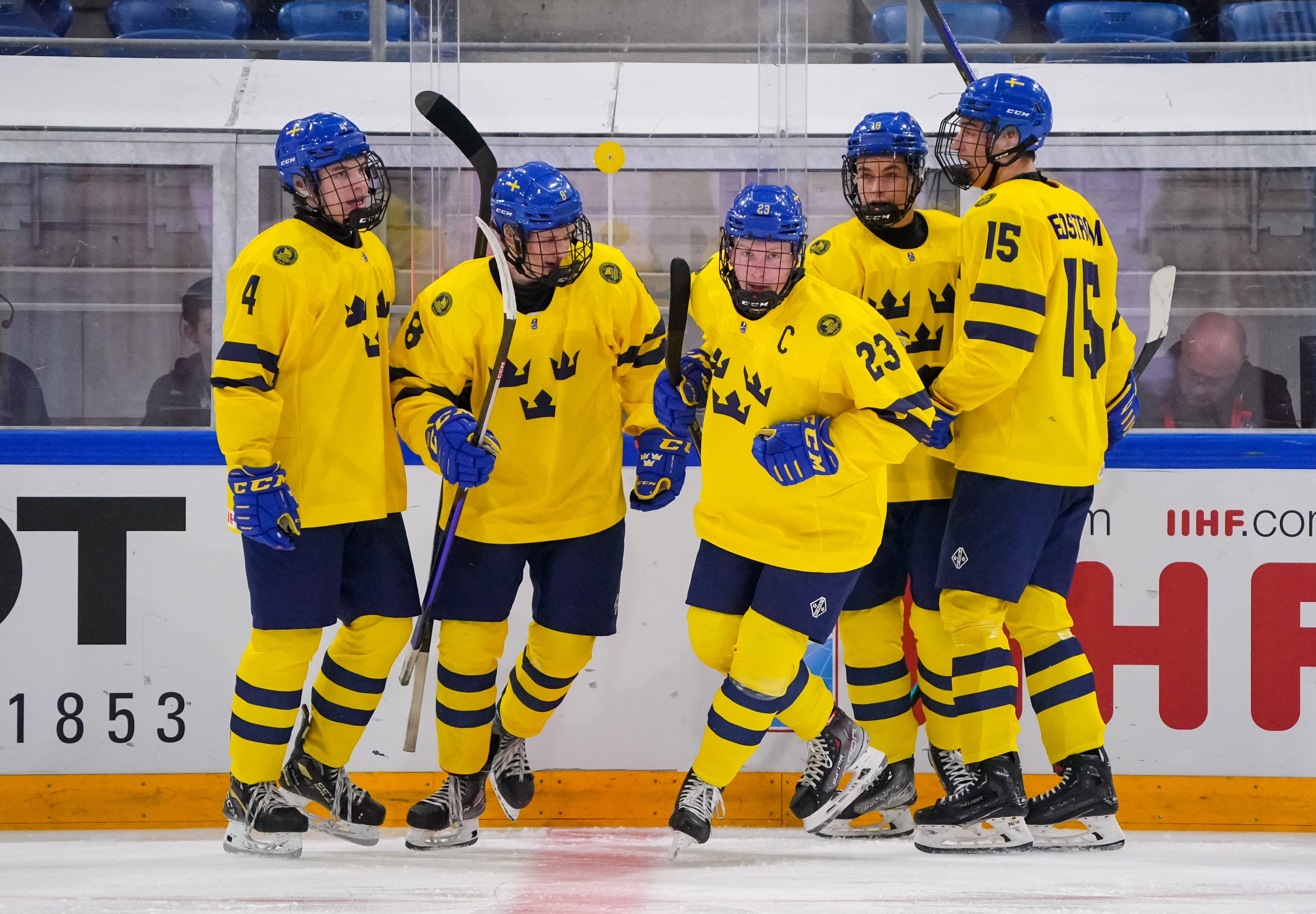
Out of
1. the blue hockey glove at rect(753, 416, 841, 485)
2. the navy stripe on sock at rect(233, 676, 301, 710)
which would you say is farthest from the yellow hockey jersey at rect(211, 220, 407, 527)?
the blue hockey glove at rect(753, 416, 841, 485)

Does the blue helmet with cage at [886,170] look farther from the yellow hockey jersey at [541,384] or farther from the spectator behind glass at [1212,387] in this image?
the spectator behind glass at [1212,387]

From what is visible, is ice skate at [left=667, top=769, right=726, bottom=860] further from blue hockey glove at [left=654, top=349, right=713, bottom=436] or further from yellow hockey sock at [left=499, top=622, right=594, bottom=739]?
blue hockey glove at [left=654, top=349, right=713, bottom=436]

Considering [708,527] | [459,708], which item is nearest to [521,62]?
[708,527]

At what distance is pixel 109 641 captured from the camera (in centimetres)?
316

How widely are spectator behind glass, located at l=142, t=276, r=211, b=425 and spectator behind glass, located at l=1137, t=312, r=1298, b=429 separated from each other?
8.49 feet

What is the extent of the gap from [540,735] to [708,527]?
954 millimetres

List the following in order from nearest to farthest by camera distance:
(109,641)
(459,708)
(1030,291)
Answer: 1. (1030,291)
2. (459,708)
3. (109,641)

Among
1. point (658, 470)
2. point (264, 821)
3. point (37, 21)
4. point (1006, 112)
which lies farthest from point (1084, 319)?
point (37, 21)

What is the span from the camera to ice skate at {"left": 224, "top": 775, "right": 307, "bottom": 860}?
2.61m

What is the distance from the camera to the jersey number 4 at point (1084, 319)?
2.62 metres

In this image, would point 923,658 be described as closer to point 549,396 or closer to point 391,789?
point 549,396

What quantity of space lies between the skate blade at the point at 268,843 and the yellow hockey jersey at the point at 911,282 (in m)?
1.57

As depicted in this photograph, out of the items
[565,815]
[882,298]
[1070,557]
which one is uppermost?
[882,298]

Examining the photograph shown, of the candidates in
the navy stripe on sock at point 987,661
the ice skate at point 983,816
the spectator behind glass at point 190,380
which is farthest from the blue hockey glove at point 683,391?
the spectator behind glass at point 190,380
